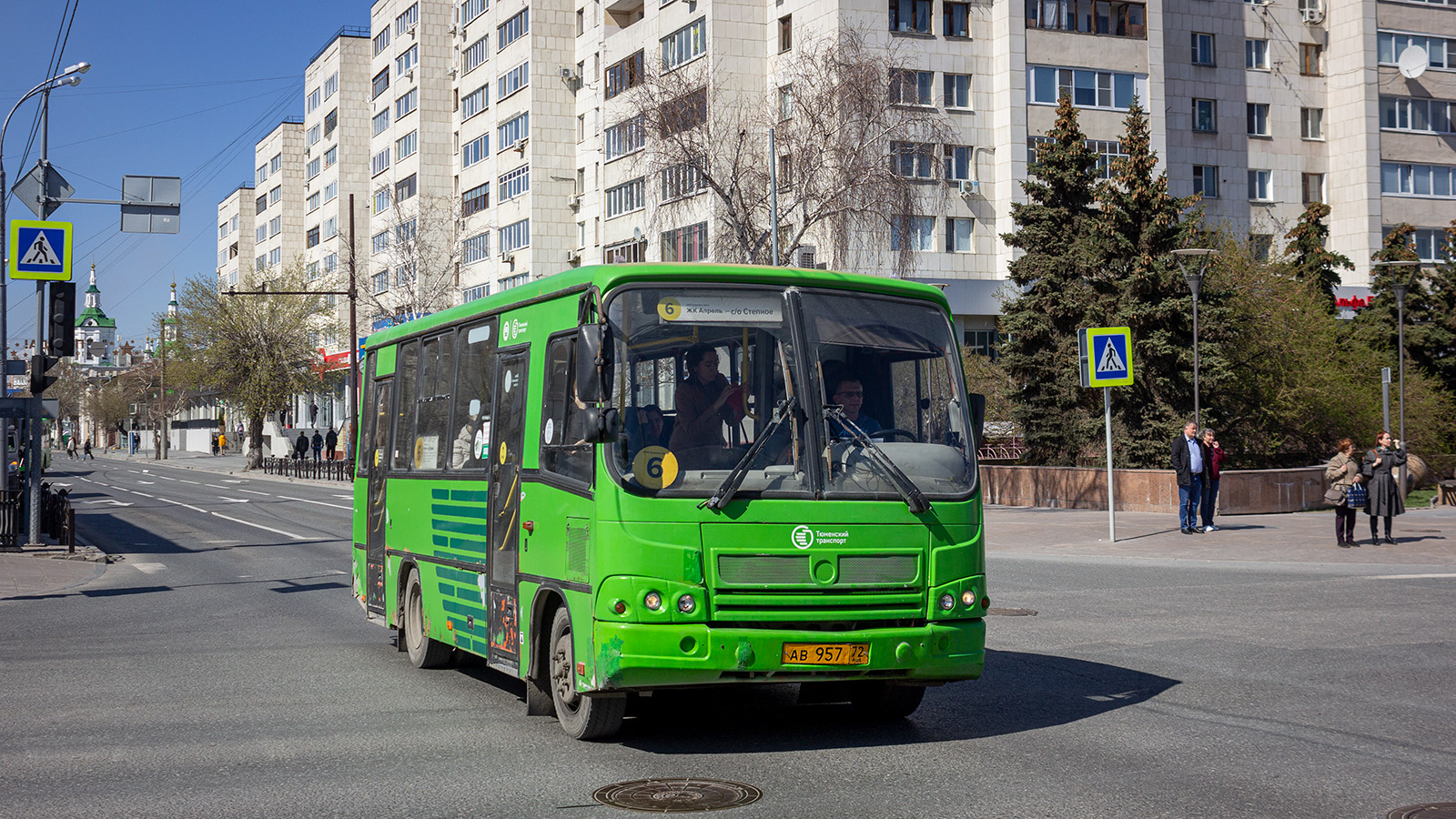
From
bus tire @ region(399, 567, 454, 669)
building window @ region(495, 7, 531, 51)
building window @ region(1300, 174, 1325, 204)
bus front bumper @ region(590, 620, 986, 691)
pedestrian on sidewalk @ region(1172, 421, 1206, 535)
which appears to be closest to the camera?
bus front bumper @ region(590, 620, 986, 691)

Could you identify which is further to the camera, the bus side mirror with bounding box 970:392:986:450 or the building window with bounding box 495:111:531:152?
the building window with bounding box 495:111:531:152

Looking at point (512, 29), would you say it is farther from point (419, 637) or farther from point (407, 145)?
point (419, 637)

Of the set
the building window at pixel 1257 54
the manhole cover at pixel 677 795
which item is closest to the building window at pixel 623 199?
the building window at pixel 1257 54

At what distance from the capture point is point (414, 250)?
202 ft

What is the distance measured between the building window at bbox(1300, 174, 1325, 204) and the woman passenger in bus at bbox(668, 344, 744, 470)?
56646mm

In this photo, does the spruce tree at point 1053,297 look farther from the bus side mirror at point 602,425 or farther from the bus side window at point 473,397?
the bus side mirror at point 602,425

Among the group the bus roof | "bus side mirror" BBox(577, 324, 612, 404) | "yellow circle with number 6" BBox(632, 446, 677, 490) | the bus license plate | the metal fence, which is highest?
the bus roof

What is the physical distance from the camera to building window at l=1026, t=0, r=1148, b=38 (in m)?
51.8

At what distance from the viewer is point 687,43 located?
53281mm

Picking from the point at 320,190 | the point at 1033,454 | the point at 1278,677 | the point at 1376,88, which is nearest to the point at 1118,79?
the point at 1376,88

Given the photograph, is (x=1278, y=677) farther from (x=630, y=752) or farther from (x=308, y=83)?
(x=308, y=83)

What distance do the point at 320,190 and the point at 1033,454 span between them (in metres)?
74.1

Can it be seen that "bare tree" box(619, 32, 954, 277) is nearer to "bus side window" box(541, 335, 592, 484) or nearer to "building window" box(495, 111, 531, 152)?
"bus side window" box(541, 335, 592, 484)

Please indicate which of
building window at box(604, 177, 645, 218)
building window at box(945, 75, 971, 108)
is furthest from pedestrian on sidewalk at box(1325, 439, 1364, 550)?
building window at box(604, 177, 645, 218)
